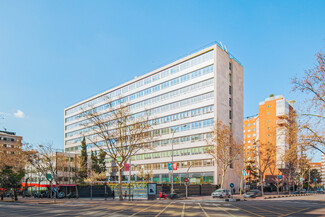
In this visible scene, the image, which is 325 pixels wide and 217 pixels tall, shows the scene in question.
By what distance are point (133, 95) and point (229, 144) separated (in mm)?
45281

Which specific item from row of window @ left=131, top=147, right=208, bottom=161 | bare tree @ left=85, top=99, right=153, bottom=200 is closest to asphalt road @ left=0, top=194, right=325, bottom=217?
bare tree @ left=85, top=99, right=153, bottom=200

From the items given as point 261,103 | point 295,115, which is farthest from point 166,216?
point 261,103

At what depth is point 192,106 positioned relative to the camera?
7312cm

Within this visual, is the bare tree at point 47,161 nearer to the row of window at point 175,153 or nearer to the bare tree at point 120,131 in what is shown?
the bare tree at point 120,131

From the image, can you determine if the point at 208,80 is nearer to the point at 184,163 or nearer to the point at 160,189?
the point at 184,163

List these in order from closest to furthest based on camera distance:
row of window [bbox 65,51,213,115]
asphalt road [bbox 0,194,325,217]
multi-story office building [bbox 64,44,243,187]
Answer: asphalt road [bbox 0,194,325,217] < multi-story office building [bbox 64,44,243,187] < row of window [bbox 65,51,213,115]

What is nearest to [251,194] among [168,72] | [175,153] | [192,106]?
[175,153]

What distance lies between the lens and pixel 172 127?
7812cm

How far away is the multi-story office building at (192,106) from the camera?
7006cm

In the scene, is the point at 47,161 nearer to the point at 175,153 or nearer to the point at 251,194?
the point at 175,153

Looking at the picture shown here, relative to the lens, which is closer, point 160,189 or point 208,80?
point 160,189

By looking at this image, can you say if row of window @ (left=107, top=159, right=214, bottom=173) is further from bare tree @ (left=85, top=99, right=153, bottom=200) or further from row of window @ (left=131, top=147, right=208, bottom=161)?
bare tree @ (left=85, top=99, right=153, bottom=200)

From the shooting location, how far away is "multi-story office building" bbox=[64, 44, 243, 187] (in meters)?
70.1

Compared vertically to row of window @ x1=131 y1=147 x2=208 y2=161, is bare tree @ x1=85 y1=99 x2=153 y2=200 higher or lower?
higher
